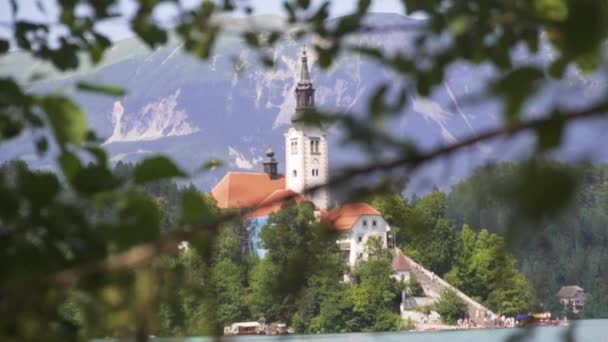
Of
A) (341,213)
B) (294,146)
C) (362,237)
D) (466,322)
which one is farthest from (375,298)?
(341,213)

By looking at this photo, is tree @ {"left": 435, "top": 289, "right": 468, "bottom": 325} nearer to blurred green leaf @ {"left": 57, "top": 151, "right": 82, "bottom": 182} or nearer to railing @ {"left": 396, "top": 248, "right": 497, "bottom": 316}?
railing @ {"left": 396, "top": 248, "right": 497, "bottom": 316}

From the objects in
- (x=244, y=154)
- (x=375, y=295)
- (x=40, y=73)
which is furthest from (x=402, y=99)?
(x=244, y=154)

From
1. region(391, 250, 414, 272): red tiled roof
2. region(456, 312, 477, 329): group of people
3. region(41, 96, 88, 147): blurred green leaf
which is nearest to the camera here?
region(41, 96, 88, 147): blurred green leaf

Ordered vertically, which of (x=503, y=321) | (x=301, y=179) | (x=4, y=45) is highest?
(x=301, y=179)

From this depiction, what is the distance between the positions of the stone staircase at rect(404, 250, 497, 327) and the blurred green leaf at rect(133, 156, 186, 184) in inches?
2450

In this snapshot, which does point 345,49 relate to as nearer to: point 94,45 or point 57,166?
point 57,166

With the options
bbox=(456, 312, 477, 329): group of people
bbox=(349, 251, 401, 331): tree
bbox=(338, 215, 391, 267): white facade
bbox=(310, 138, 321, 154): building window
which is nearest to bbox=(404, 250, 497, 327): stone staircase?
bbox=(456, 312, 477, 329): group of people

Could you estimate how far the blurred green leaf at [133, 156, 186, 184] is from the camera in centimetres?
76

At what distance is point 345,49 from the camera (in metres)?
0.94

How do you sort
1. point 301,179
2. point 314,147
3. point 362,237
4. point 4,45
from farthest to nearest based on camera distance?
1. point 314,147
2. point 301,179
3. point 362,237
4. point 4,45

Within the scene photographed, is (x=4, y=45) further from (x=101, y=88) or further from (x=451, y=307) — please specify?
(x=451, y=307)

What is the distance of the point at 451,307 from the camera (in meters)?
62.5

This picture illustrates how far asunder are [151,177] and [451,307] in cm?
6242

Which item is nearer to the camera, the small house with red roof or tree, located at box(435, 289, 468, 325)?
tree, located at box(435, 289, 468, 325)
